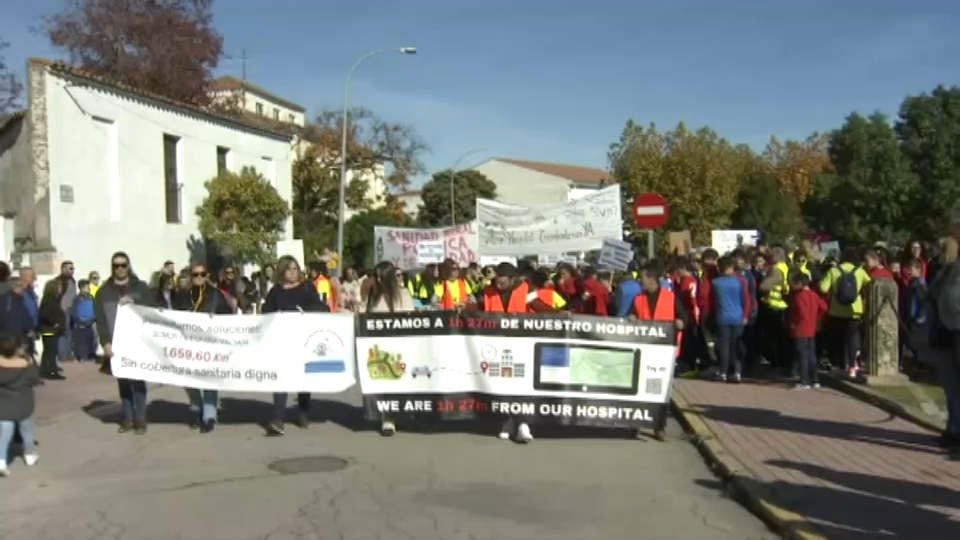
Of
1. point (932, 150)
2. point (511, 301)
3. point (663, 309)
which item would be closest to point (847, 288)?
point (663, 309)

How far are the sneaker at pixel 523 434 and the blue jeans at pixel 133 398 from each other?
13.1ft

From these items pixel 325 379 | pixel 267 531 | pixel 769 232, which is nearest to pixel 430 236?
pixel 325 379

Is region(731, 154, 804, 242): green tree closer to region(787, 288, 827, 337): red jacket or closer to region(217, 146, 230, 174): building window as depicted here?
region(217, 146, 230, 174): building window

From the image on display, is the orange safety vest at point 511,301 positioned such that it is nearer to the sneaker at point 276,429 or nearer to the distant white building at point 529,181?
the sneaker at point 276,429

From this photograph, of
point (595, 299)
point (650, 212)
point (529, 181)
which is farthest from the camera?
point (529, 181)

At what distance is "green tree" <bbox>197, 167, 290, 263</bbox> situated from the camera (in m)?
28.3

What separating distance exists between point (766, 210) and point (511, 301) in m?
53.9

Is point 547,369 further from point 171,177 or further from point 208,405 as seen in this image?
point 171,177

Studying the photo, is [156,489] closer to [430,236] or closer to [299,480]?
[299,480]

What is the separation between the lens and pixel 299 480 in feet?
27.1

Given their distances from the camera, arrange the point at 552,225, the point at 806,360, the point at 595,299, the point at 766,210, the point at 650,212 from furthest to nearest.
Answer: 1. the point at 766,210
2. the point at 552,225
3. the point at 650,212
4. the point at 595,299
5. the point at 806,360

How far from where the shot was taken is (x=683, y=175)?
51312 millimetres

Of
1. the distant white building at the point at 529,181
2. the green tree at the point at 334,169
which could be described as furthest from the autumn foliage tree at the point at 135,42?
the distant white building at the point at 529,181

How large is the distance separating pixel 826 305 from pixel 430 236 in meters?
13.8
